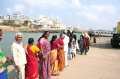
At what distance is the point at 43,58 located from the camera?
645cm

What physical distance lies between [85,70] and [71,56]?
3.24 meters

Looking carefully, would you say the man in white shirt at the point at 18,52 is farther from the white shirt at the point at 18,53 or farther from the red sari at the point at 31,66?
the red sari at the point at 31,66

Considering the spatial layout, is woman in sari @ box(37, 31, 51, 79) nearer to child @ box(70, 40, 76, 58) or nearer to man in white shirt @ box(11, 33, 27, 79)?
man in white shirt @ box(11, 33, 27, 79)

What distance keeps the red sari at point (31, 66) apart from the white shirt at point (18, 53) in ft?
1.66

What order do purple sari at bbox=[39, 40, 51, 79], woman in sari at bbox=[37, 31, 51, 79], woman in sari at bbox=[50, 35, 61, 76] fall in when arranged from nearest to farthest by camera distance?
woman in sari at bbox=[37, 31, 51, 79]
purple sari at bbox=[39, 40, 51, 79]
woman in sari at bbox=[50, 35, 61, 76]

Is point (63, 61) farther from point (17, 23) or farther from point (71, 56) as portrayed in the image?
point (17, 23)

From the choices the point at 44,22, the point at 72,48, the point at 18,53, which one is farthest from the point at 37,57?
the point at 44,22

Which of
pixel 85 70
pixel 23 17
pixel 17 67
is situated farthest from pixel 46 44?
Answer: pixel 23 17

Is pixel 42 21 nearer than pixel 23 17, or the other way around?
pixel 42 21

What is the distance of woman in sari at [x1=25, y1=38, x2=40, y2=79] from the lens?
592 centimetres

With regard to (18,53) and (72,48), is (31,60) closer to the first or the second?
(18,53)

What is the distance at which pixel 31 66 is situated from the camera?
6.02 m

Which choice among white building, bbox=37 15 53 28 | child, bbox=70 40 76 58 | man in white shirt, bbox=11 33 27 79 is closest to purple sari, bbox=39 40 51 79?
man in white shirt, bbox=11 33 27 79

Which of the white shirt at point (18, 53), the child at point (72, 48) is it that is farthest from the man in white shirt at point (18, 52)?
the child at point (72, 48)
